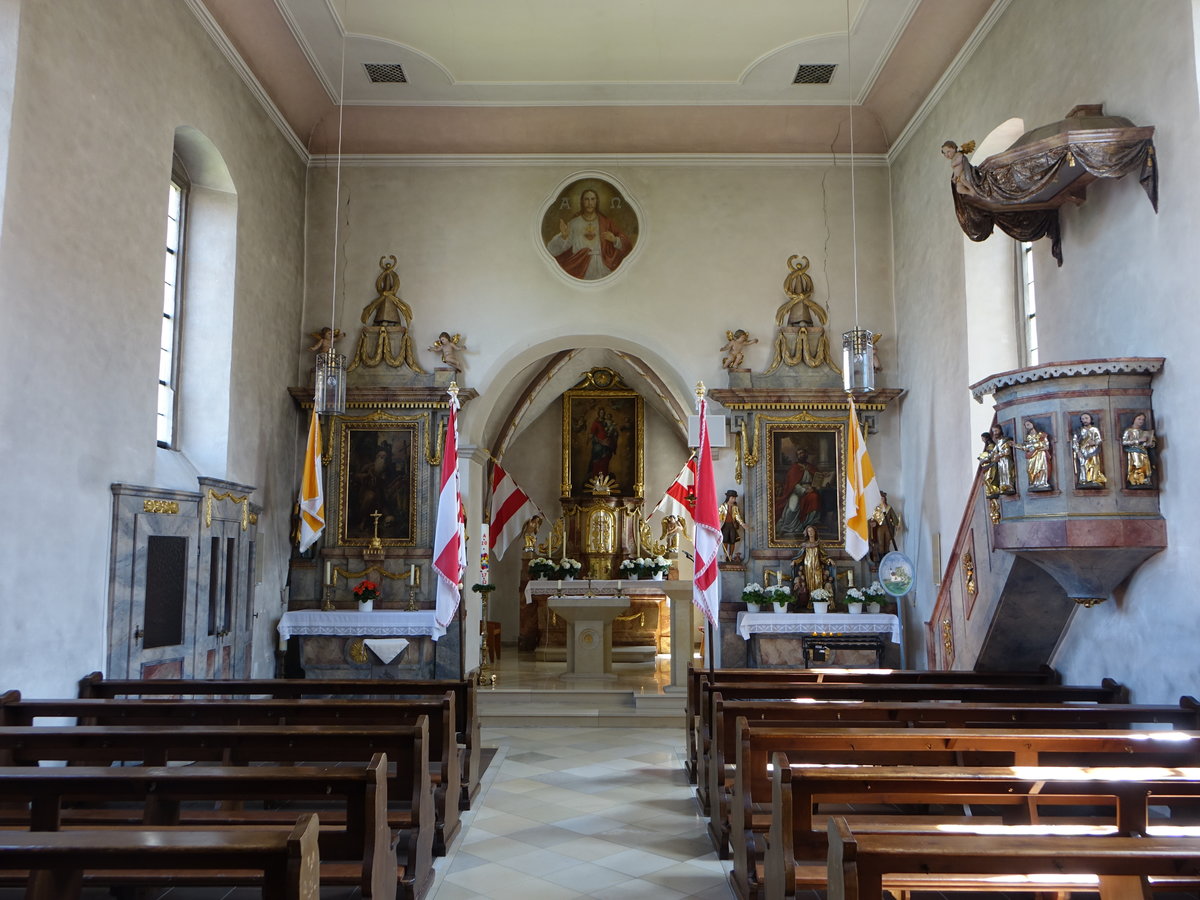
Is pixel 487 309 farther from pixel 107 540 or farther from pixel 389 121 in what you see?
pixel 107 540

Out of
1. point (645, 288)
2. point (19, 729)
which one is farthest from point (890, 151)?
point (19, 729)

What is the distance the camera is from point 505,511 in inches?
630

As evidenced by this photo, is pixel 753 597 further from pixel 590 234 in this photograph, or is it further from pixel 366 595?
pixel 590 234

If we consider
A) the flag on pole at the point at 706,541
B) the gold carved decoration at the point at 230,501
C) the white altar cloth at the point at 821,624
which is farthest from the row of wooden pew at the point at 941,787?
the gold carved decoration at the point at 230,501

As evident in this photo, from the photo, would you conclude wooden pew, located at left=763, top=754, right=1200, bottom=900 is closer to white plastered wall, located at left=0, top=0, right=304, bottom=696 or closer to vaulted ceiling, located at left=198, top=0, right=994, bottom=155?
white plastered wall, located at left=0, top=0, right=304, bottom=696

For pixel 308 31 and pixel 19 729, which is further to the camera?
pixel 308 31

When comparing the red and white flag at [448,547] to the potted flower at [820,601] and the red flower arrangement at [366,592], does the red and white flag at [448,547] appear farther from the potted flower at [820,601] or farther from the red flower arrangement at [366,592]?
the potted flower at [820,601]

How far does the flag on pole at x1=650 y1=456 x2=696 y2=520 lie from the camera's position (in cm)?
1303

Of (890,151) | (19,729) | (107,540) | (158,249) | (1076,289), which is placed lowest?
(19,729)

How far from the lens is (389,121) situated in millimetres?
12414

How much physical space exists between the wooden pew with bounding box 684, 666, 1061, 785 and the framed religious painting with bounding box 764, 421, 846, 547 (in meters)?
4.22

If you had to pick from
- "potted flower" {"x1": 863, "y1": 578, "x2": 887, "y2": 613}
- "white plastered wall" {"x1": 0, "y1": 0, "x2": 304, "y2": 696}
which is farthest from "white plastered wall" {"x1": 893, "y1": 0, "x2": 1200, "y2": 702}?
"white plastered wall" {"x1": 0, "y1": 0, "x2": 304, "y2": 696}

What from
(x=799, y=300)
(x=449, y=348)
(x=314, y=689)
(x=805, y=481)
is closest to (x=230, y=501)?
(x=314, y=689)

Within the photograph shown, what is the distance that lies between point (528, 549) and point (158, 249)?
10.3 m
